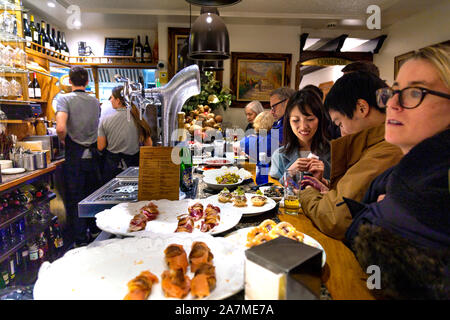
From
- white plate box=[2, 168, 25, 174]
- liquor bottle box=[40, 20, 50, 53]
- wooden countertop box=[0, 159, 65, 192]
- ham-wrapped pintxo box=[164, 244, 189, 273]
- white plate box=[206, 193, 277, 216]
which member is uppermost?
liquor bottle box=[40, 20, 50, 53]

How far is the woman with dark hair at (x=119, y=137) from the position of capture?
10.4 ft

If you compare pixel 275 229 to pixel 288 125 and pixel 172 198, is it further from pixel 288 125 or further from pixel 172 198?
pixel 288 125

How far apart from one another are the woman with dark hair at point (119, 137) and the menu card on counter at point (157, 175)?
6.18 feet

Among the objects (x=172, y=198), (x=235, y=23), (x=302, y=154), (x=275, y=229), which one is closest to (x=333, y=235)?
(x=275, y=229)

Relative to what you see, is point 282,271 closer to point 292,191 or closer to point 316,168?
point 292,191

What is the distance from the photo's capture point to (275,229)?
957 mm

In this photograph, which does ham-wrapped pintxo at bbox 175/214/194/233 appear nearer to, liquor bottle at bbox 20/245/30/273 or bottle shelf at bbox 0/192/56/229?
bottle shelf at bbox 0/192/56/229

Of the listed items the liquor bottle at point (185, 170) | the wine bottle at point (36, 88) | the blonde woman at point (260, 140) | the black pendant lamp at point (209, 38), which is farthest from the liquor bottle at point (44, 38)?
the liquor bottle at point (185, 170)

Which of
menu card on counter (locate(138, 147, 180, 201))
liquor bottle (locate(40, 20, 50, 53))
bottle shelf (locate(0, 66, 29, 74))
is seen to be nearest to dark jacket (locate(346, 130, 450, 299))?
menu card on counter (locate(138, 147, 180, 201))

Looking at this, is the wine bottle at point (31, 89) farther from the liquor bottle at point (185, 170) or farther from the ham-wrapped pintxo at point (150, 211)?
the ham-wrapped pintxo at point (150, 211)

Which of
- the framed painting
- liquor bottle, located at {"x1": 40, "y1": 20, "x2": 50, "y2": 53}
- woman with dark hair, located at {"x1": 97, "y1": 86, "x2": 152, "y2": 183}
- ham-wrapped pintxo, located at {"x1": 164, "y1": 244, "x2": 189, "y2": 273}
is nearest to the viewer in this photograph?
ham-wrapped pintxo, located at {"x1": 164, "y1": 244, "x2": 189, "y2": 273}

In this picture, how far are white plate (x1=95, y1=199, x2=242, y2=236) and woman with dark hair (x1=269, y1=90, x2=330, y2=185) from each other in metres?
0.80

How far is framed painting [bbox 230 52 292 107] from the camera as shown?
5445mm

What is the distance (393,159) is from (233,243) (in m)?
0.66
